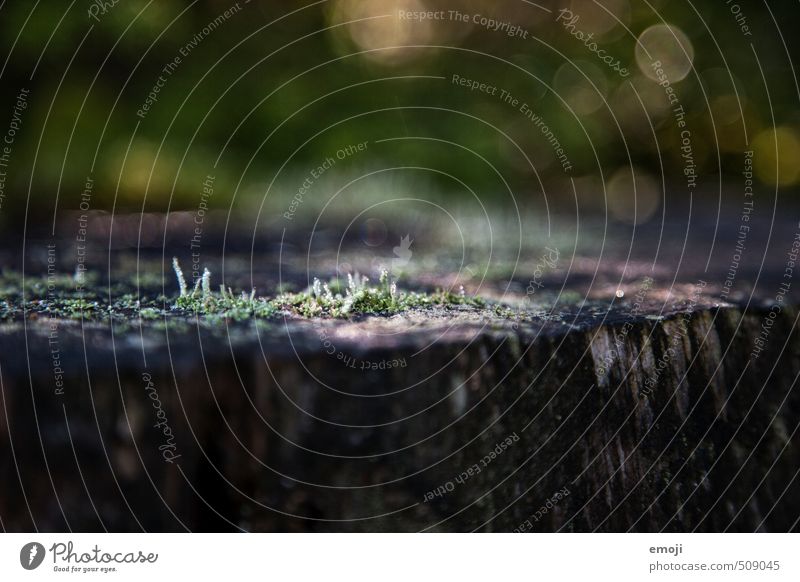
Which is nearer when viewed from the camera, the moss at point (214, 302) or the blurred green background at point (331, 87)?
the moss at point (214, 302)

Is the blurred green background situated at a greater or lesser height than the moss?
greater

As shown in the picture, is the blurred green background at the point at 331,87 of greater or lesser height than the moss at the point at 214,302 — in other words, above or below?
above

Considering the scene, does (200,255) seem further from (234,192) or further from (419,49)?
(419,49)

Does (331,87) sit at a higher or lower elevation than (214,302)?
higher

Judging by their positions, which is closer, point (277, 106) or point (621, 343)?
point (621, 343)

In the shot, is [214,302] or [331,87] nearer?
[214,302]

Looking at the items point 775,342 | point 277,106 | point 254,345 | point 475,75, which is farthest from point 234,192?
point 775,342

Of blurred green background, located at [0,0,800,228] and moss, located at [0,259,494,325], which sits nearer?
moss, located at [0,259,494,325]
